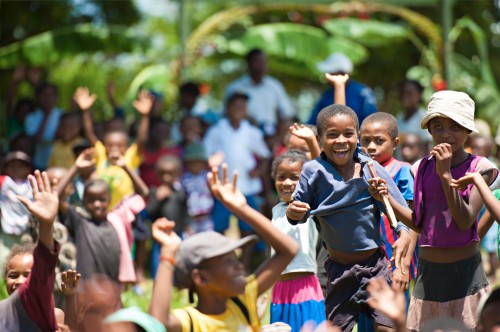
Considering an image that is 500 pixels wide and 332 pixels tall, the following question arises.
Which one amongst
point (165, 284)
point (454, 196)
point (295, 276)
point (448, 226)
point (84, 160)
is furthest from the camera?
point (84, 160)

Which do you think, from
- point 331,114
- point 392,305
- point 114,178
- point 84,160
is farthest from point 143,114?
point 392,305

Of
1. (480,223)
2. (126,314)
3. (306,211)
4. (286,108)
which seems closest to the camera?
(126,314)

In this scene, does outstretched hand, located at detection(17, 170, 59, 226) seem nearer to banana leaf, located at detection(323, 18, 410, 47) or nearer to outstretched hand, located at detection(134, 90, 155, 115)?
outstretched hand, located at detection(134, 90, 155, 115)

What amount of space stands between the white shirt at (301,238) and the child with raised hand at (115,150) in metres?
3.37

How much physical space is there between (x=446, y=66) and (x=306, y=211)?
9.25m

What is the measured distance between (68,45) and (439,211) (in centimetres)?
998

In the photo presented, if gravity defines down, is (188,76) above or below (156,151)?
above

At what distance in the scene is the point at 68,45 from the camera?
14812 millimetres

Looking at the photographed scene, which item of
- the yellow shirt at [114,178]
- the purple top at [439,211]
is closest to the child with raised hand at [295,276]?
the purple top at [439,211]

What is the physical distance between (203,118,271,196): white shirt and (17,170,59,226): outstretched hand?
681 centimetres

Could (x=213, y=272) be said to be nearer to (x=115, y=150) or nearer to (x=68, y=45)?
(x=115, y=150)

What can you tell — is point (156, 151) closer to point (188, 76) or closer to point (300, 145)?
point (188, 76)

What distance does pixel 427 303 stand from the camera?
5.85m

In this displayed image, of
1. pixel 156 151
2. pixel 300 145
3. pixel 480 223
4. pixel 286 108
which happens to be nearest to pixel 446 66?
pixel 286 108
